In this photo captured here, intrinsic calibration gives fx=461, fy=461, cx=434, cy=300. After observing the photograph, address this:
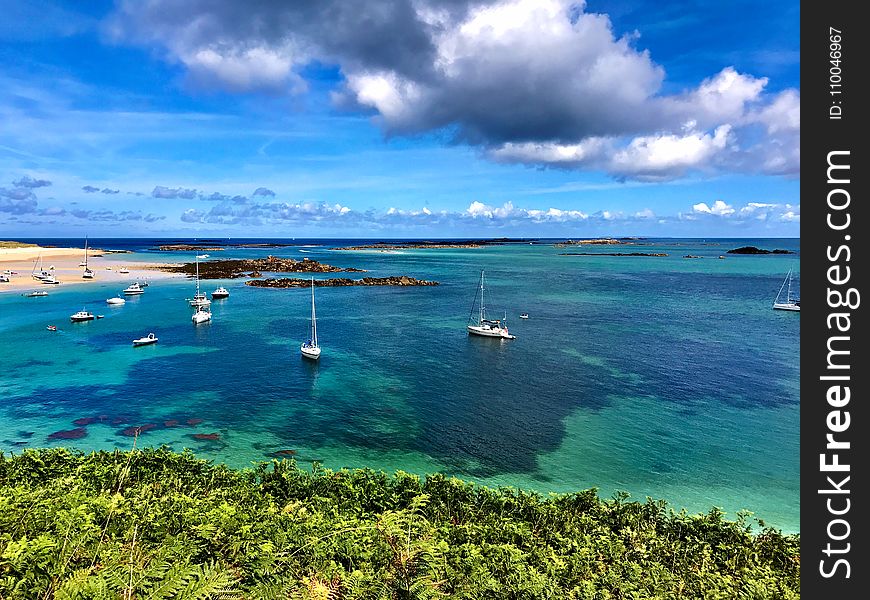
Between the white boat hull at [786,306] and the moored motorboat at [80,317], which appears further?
the white boat hull at [786,306]

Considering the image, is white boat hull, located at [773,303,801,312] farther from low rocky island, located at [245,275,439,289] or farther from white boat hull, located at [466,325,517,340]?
low rocky island, located at [245,275,439,289]

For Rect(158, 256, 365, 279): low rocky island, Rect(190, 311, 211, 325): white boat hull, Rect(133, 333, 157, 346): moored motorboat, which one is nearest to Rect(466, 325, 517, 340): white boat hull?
Rect(190, 311, 211, 325): white boat hull

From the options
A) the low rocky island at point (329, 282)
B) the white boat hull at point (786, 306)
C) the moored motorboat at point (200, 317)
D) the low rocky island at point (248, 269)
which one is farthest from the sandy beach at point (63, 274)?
the white boat hull at point (786, 306)

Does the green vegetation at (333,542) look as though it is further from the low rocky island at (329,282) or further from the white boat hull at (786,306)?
the low rocky island at (329,282)

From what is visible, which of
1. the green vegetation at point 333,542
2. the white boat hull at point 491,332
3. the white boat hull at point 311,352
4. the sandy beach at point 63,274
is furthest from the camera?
the sandy beach at point 63,274

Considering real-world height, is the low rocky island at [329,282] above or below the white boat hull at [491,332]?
above
